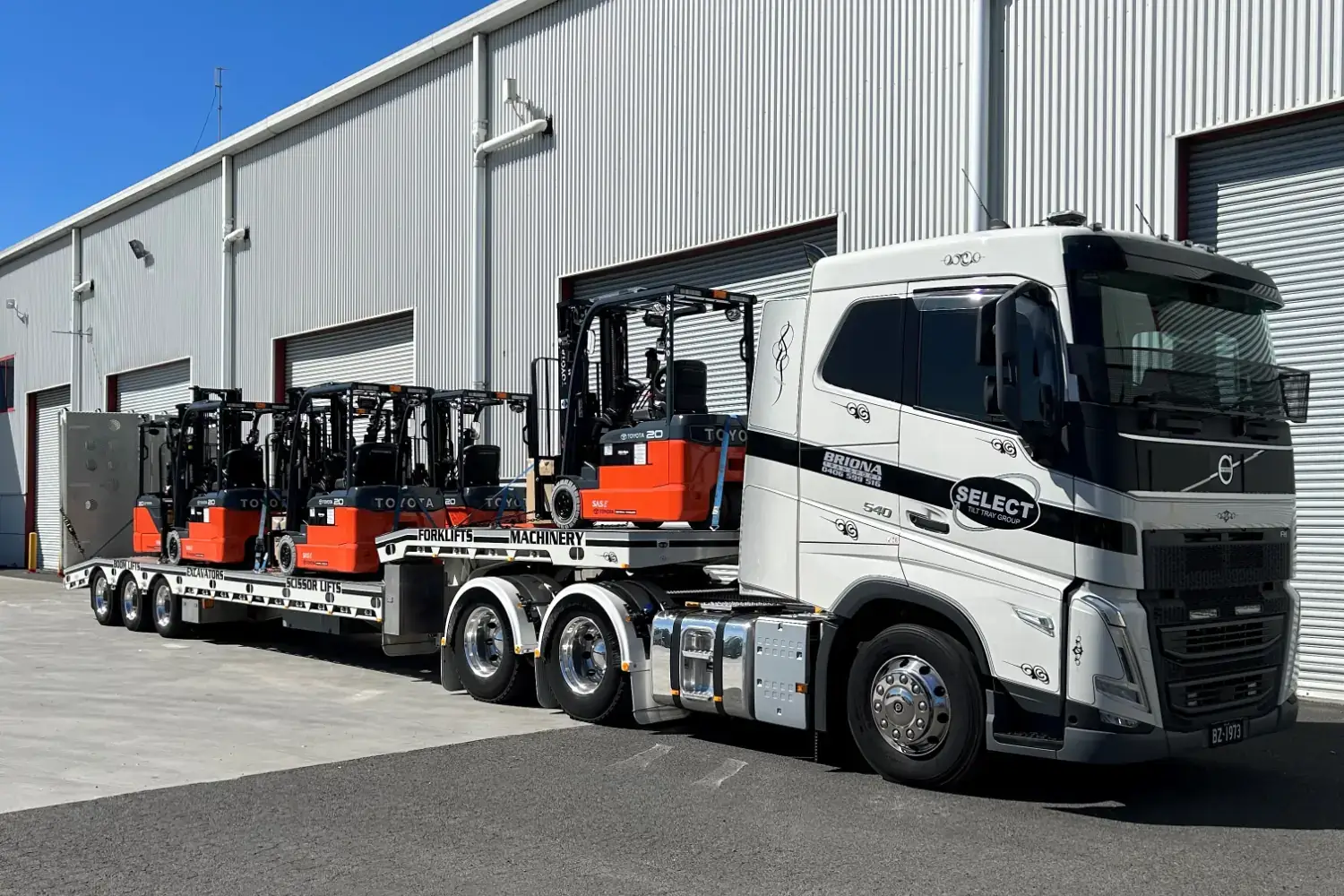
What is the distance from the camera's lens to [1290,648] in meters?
7.84

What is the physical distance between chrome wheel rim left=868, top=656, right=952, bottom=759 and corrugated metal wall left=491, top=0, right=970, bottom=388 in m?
7.49

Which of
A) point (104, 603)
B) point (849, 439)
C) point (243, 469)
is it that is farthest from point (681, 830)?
point (104, 603)

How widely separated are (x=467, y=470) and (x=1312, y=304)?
8.74m

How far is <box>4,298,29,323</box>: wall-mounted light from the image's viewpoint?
124 ft

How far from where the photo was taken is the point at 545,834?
677 centimetres

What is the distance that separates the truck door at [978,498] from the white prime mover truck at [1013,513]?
1cm

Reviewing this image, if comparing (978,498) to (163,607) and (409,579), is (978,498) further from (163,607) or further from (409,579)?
(163,607)

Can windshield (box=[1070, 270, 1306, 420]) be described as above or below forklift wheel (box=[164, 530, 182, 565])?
above

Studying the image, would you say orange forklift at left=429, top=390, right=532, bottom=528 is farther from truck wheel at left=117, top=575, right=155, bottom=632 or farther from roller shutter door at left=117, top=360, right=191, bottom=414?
roller shutter door at left=117, top=360, right=191, bottom=414

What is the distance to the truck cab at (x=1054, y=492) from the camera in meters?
6.97

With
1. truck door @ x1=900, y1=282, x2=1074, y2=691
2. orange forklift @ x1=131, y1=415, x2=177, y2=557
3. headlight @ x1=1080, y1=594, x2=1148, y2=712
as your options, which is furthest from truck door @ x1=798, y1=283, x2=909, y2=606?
orange forklift @ x1=131, y1=415, x2=177, y2=557

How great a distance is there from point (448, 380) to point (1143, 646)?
51.5ft

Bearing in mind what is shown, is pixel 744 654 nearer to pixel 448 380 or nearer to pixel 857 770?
pixel 857 770

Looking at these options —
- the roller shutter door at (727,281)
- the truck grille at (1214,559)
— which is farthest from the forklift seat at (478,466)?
the truck grille at (1214,559)
